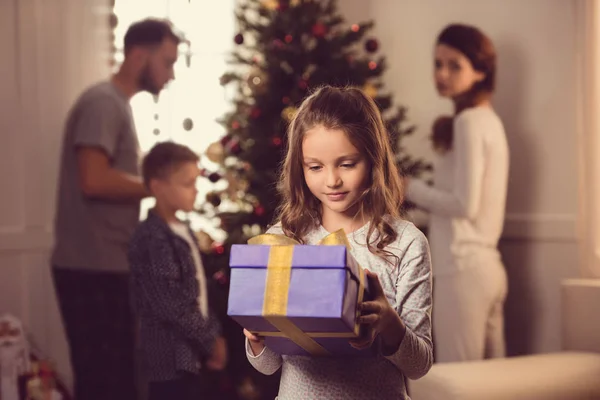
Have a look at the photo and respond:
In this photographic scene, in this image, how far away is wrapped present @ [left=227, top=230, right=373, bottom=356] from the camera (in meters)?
1.19

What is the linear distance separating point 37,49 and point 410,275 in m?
3.20

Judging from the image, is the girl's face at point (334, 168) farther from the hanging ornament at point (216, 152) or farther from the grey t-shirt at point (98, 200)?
the hanging ornament at point (216, 152)

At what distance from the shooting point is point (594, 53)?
12.0ft

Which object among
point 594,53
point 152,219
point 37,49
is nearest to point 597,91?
point 594,53

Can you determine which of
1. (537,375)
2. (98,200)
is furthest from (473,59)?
(98,200)

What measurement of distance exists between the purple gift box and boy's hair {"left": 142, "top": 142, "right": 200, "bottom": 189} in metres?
2.13

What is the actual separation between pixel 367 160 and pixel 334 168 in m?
0.07

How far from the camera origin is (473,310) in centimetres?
346

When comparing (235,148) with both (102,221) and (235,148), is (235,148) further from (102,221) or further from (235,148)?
(102,221)

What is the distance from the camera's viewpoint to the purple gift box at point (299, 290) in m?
1.19

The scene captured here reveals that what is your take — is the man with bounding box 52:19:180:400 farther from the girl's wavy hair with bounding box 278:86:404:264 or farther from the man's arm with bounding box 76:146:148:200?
the girl's wavy hair with bounding box 278:86:404:264

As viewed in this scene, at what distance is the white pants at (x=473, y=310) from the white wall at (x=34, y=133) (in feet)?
6.51

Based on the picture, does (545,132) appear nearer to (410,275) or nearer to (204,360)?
(204,360)

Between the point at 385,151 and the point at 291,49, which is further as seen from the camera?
the point at 291,49
